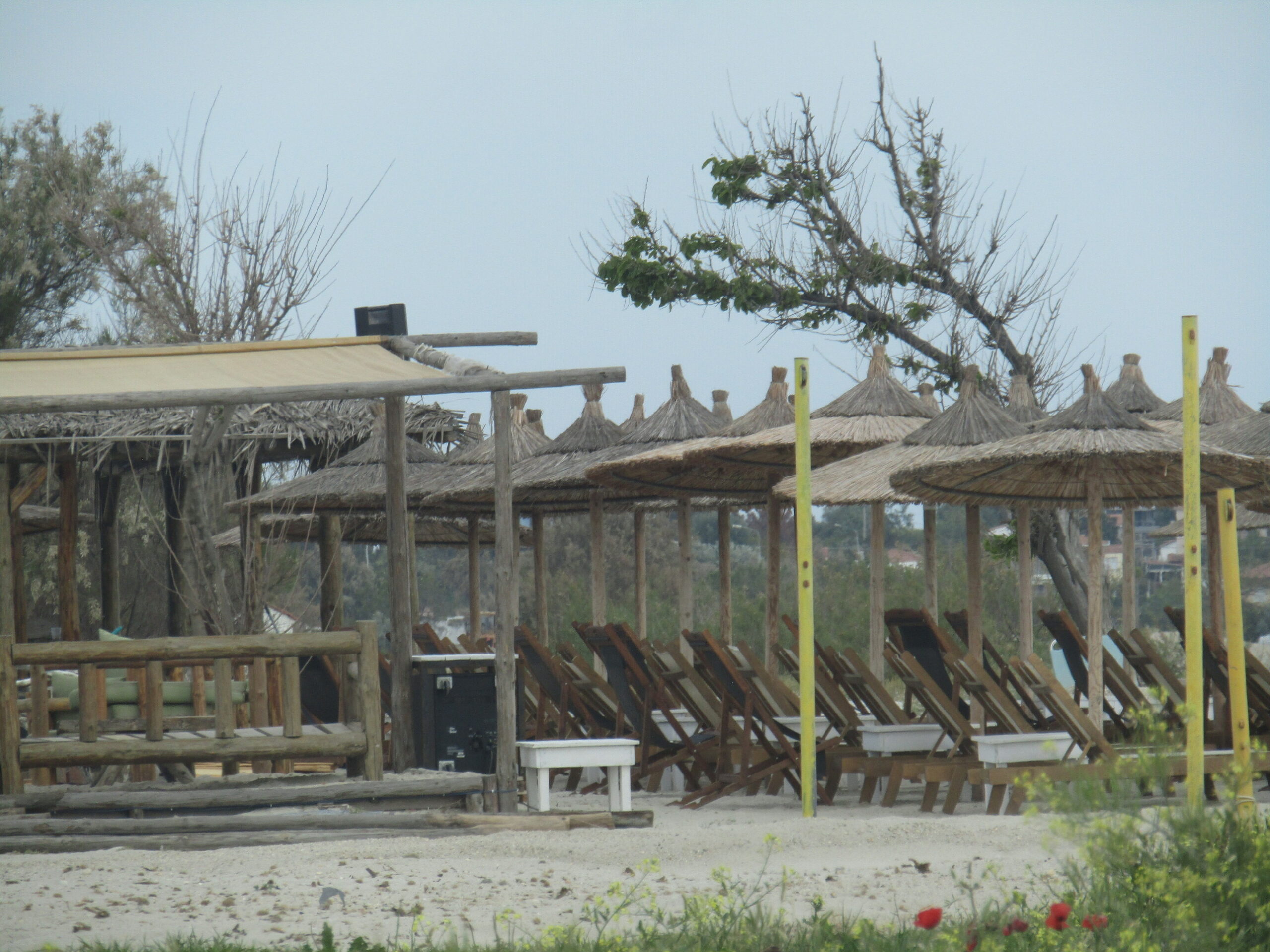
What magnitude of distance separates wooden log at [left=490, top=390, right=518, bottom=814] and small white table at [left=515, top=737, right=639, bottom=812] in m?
0.12

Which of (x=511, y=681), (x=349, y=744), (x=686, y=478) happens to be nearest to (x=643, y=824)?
(x=511, y=681)

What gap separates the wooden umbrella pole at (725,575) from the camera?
1207 centimetres

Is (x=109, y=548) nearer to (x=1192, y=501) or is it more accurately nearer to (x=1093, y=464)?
(x=1093, y=464)

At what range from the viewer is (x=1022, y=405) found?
10531 millimetres

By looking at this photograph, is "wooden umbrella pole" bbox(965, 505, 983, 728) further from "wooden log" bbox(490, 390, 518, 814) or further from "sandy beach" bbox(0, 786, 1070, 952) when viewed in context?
"wooden log" bbox(490, 390, 518, 814)

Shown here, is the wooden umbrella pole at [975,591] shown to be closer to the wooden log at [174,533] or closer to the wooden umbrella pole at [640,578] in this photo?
the wooden umbrella pole at [640,578]

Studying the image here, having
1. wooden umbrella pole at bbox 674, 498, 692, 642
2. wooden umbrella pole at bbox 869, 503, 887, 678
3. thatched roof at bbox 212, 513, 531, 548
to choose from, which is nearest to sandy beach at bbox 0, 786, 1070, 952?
wooden umbrella pole at bbox 869, 503, 887, 678

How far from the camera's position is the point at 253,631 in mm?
9953

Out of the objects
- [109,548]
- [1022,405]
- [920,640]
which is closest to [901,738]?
[920,640]

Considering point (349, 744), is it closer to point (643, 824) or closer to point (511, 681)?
point (511, 681)

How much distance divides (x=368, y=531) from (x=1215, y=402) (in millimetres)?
9194

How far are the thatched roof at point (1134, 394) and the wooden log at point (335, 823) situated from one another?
7717 mm

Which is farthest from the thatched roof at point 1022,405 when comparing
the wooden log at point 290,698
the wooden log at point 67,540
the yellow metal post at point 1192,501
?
the wooden log at point 67,540

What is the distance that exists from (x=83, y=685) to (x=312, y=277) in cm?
610
